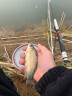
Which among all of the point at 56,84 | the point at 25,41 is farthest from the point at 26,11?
the point at 56,84

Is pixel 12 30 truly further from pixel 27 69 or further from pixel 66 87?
pixel 66 87

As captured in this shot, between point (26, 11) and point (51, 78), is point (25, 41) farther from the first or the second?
point (51, 78)

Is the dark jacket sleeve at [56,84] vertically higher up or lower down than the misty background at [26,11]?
lower down

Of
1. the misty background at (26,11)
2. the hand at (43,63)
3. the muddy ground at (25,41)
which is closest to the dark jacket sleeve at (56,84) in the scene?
the hand at (43,63)

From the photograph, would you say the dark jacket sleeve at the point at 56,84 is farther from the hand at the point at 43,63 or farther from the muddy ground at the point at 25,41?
the muddy ground at the point at 25,41

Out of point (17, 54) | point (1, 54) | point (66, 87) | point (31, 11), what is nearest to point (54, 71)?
point (66, 87)

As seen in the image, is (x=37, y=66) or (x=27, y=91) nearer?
(x=37, y=66)
